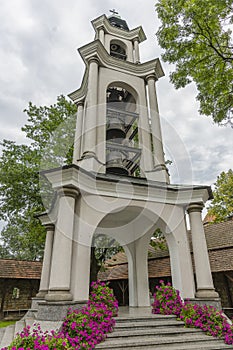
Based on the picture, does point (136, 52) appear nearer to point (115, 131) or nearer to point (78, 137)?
point (115, 131)

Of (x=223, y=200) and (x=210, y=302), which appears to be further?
(x=223, y=200)

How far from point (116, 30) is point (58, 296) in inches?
467

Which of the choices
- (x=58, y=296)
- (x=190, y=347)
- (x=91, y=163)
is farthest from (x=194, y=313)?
(x=91, y=163)

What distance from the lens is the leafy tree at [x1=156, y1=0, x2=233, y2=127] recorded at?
242 inches

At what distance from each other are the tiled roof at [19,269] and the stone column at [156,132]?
10824mm

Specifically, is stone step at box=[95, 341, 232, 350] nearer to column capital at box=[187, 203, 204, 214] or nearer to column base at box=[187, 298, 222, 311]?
column base at box=[187, 298, 222, 311]

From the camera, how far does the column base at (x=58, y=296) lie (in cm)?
451

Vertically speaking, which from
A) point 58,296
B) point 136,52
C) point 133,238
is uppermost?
point 136,52

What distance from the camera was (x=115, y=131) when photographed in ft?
29.3

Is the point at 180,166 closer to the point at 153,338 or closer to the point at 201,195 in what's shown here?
the point at 201,195

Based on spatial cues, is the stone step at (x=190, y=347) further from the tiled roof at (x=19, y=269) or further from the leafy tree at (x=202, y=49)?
the tiled roof at (x=19, y=269)

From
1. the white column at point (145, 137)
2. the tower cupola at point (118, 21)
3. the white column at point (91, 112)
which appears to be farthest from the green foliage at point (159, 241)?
the tower cupola at point (118, 21)

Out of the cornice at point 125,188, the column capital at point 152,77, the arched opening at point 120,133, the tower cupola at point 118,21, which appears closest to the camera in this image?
the cornice at point 125,188

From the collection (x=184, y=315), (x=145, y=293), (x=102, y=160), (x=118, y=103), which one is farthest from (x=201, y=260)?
(x=118, y=103)
